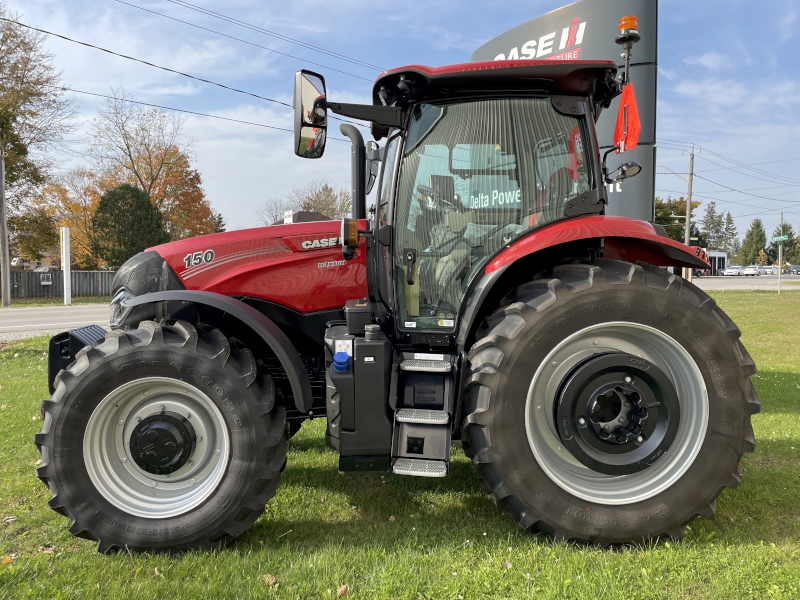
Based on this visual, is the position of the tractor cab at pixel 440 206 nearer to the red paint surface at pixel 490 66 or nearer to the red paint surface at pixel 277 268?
the red paint surface at pixel 490 66

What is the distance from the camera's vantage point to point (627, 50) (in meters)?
2.79

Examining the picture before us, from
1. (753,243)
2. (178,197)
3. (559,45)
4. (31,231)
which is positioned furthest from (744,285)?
(753,243)

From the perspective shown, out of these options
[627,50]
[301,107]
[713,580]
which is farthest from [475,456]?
[627,50]

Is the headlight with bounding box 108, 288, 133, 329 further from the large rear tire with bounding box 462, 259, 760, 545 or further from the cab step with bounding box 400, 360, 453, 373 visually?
the large rear tire with bounding box 462, 259, 760, 545

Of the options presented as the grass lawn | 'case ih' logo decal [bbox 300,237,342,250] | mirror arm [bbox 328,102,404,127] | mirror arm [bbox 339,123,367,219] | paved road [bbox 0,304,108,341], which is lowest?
the grass lawn

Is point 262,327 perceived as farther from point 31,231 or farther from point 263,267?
point 31,231

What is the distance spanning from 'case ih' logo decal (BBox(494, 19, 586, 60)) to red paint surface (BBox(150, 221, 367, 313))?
441 centimetres

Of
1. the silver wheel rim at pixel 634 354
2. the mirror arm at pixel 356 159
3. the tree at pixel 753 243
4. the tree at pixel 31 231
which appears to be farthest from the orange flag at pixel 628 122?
the tree at pixel 753 243

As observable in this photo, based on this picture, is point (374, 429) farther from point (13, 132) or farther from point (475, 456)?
point (13, 132)

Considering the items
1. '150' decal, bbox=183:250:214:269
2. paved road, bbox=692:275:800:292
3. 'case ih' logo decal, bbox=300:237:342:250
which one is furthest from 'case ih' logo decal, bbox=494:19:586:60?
paved road, bbox=692:275:800:292

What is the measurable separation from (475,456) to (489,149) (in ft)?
5.61

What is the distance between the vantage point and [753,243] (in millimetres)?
87812

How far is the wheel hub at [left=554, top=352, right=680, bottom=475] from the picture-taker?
108 inches

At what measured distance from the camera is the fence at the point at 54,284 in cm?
2456
